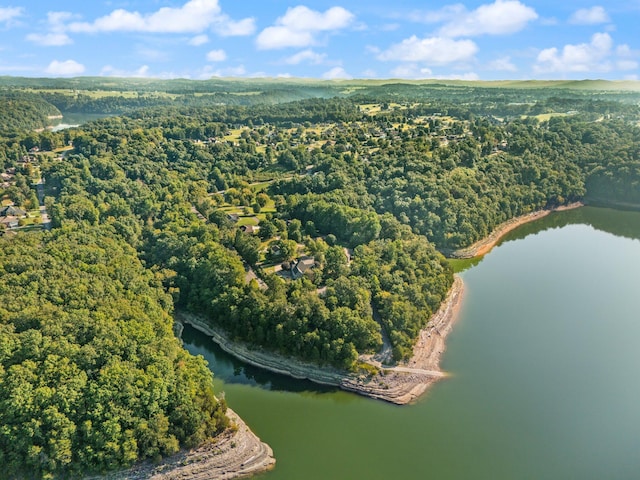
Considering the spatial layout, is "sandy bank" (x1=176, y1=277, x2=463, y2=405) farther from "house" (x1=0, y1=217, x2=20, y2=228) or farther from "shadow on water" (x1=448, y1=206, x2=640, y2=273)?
"house" (x1=0, y1=217, x2=20, y2=228)

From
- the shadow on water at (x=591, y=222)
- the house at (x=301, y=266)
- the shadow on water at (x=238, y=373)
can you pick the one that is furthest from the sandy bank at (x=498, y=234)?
the shadow on water at (x=238, y=373)

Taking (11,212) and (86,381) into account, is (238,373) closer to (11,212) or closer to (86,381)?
(86,381)

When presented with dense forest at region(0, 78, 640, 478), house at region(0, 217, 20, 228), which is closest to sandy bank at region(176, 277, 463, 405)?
dense forest at region(0, 78, 640, 478)

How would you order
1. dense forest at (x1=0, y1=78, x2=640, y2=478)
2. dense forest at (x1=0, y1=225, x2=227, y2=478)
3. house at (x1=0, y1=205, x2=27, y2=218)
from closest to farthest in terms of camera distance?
1. dense forest at (x1=0, y1=225, x2=227, y2=478)
2. dense forest at (x1=0, y1=78, x2=640, y2=478)
3. house at (x1=0, y1=205, x2=27, y2=218)

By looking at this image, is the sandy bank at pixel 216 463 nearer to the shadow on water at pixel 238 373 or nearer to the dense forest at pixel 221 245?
the dense forest at pixel 221 245

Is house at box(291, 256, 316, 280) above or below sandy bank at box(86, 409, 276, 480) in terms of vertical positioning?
above

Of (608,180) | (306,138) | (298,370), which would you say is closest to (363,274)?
(298,370)

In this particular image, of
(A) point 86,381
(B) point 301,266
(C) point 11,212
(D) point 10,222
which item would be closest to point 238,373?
(A) point 86,381
